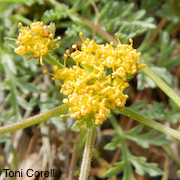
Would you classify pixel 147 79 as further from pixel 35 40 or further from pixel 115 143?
pixel 35 40

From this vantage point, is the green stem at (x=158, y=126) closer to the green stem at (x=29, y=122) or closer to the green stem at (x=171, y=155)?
the green stem at (x=29, y=122)

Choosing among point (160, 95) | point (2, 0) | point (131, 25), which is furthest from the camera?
point (160, 95)

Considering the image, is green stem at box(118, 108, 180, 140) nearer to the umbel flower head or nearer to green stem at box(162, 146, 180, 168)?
the umbel flower head

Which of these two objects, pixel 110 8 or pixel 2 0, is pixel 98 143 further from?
pixel 2 0

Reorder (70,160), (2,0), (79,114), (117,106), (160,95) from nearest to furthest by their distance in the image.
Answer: (79,114) → (117,106) → (2,0) → (70,160) → (160,95)

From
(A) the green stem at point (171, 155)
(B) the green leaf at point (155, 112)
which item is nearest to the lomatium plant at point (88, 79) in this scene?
(B) the green leaf at point (155, 112)

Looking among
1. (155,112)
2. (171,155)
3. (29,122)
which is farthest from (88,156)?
(171,155)

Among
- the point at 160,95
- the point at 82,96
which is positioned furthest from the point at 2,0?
the point at 160,95
